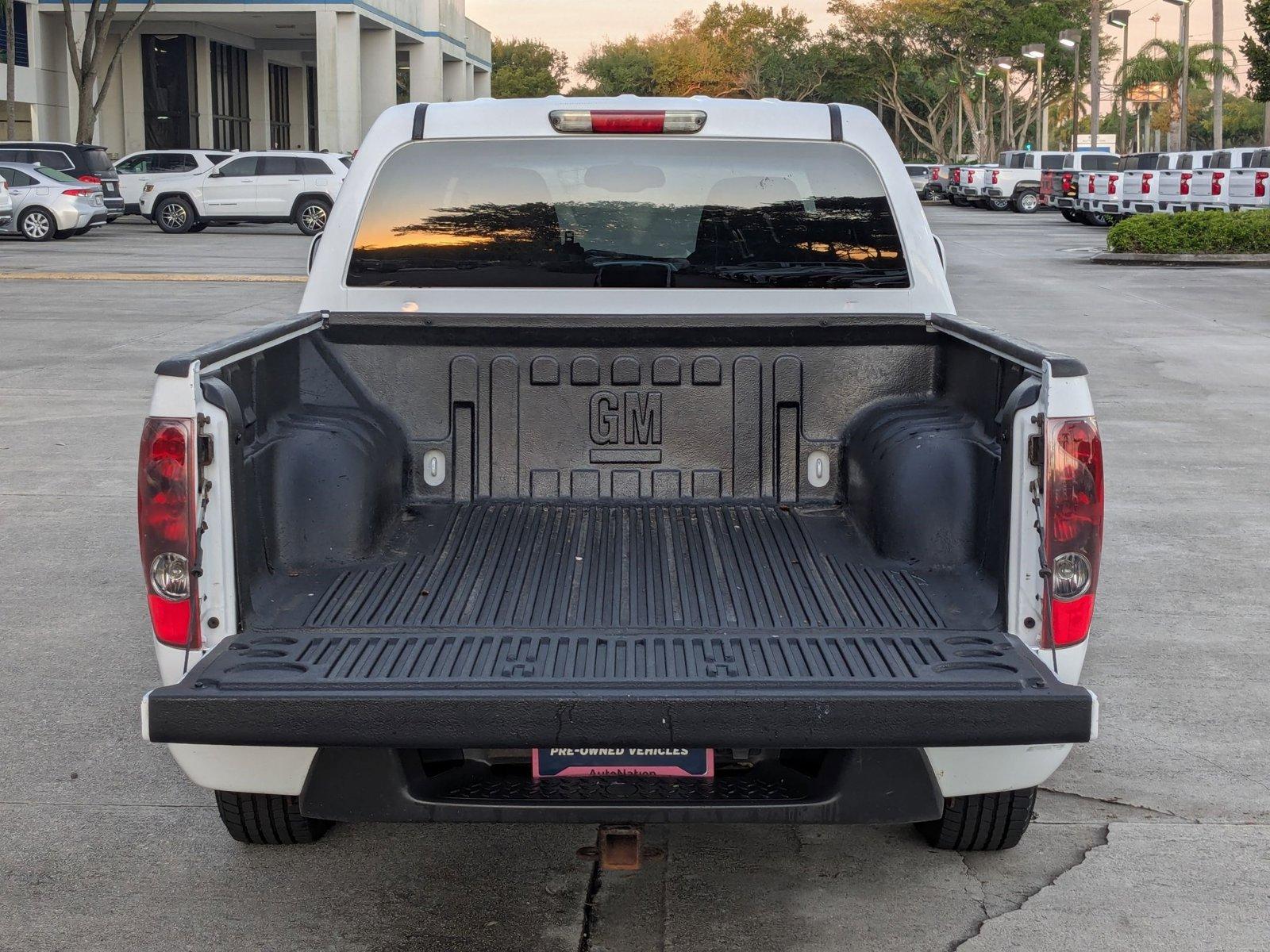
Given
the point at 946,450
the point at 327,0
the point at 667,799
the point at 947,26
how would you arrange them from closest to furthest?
the point at 667,799, the point at 946,450, the point at 327,0, the point at 947,26

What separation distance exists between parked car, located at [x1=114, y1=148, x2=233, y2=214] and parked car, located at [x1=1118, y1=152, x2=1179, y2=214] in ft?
64.2

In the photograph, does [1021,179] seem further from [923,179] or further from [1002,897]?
[1002,897]

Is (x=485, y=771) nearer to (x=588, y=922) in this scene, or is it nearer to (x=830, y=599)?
(x=588, y=922)

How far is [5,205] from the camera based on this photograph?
93.1 feet

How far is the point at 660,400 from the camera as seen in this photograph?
→ 471 centimetres

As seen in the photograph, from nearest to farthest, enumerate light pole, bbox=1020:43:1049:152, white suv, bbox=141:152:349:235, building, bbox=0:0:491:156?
white suv, bbox=141:152:349:235 → building, bbox=0:0:491:156 → light pole, bbox=1020:43:1049:152

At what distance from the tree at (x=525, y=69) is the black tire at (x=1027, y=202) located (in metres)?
61.1

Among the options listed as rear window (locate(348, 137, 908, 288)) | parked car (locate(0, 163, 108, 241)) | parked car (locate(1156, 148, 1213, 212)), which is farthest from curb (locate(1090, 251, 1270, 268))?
rear window (locate(348, 137, 908, 288))

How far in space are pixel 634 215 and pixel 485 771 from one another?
2187 mm

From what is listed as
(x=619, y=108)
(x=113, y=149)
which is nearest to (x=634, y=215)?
(x=619, y=108)

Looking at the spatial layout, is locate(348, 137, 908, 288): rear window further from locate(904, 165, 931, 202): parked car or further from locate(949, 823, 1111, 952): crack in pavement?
locate(904, 165, 931, 202): parked car

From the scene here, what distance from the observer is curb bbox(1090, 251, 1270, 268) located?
24.7 m

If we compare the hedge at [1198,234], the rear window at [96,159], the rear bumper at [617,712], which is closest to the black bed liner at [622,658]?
the rear bumper at [617,712]

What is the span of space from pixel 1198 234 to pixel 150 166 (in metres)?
22.2
